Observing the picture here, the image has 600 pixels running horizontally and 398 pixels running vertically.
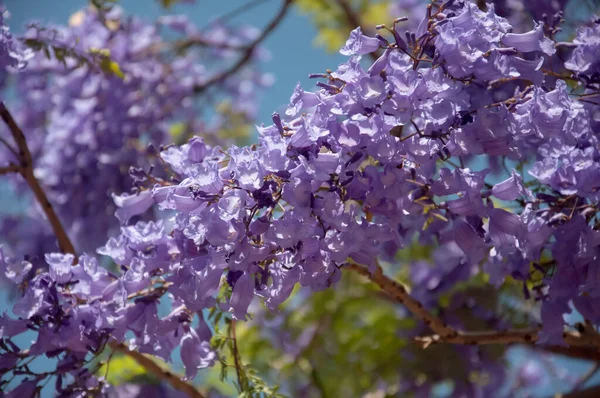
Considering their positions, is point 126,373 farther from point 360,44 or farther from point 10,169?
point 360,44

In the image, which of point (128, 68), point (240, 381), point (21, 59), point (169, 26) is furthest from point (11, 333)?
point (169, 26)

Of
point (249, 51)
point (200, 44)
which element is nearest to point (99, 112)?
point (249, 51)

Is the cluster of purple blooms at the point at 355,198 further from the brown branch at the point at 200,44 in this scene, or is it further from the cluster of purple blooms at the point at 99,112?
the brown branch at the point at 200,44

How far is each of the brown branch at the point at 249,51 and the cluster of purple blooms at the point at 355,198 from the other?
1503 mm

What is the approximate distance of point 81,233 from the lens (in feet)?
8.87

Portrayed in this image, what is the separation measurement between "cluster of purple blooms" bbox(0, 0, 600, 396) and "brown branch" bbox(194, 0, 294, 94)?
1.50m

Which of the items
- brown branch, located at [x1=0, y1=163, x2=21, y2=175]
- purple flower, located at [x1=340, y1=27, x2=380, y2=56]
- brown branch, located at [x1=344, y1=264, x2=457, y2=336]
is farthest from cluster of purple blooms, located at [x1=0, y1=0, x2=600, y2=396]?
brown branch, located at [x1=0, y1=163, x2=21, y2=175]

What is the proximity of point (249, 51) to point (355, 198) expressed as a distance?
2.06 metres

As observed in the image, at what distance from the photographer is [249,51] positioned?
320 cm

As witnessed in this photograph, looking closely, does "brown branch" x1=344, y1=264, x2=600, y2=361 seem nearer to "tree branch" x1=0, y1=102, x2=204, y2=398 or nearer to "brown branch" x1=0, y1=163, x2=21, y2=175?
"tree branch" x1=0, y1=102, x2=204, y2=398

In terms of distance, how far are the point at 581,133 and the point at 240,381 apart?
884mm

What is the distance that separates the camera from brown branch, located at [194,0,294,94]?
2.90m

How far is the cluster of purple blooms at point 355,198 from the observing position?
3.98 ft

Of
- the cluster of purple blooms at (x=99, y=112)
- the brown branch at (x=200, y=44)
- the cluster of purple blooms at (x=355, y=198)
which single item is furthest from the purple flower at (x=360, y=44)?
the brown branch at (x=200, y=44)
